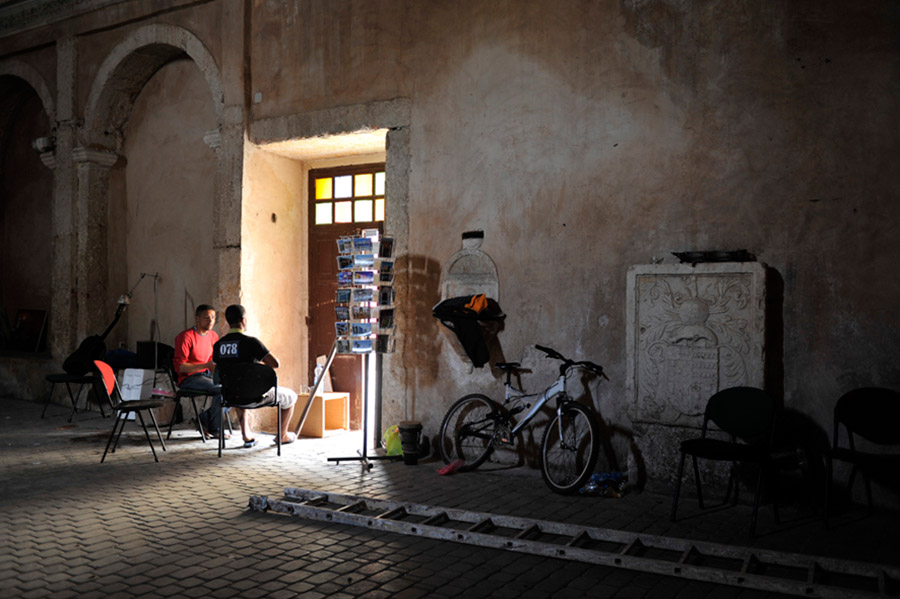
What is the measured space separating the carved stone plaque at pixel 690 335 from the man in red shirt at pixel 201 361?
4.39m

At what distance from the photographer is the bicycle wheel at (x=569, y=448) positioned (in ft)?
19.8

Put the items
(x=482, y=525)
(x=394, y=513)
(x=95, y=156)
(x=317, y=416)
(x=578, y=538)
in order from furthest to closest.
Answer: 1. (x=95, y=156)
2. (x=317, y=416)
3. (x=394, y=513)
4. (x=482, y=525)
5. (x=578, y=538)

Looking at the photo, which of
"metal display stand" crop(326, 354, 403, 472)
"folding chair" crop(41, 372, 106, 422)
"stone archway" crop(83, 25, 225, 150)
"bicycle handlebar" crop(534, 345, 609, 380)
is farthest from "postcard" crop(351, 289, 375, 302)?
"folding chair" crop(41, 372, 106, 422)

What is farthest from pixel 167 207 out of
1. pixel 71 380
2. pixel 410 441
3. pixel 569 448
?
pixel 569 448

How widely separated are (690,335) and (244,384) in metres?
4.11

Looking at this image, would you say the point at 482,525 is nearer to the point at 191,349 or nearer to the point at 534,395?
the point at 534,395

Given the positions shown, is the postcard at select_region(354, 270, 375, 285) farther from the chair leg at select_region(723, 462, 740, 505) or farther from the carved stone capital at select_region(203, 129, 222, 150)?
the chair leg at select_region(723, 462, 740, 505)

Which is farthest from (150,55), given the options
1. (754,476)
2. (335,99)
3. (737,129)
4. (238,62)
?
(754,476)

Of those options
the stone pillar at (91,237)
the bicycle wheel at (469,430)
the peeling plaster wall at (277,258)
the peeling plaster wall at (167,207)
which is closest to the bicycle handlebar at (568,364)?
the bicycle wheel at (469,430)

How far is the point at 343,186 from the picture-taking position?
9352 millimetres

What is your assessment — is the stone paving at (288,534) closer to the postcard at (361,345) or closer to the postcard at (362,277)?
the postcard at (361,345)

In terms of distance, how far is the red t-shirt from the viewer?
27.2 feet

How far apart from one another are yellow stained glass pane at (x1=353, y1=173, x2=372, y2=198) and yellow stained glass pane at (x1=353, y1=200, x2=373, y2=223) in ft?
0.31

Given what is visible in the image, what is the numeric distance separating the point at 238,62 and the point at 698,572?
7529 millimetres
